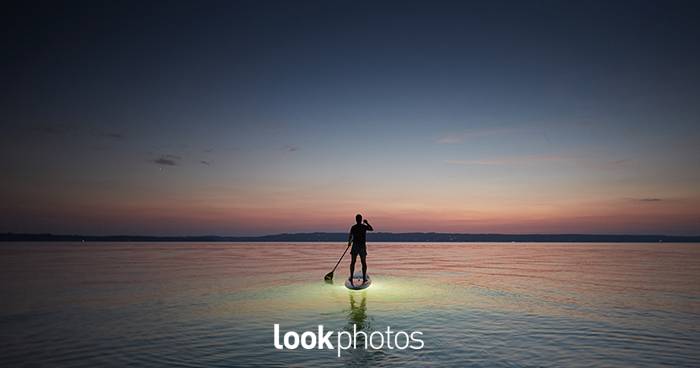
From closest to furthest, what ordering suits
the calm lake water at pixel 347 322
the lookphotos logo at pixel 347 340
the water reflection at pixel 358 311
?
the calm lake water at pixel 347 322 < the lookphotos logo at pixel 347 340 < the water reflection at pixel 358 311

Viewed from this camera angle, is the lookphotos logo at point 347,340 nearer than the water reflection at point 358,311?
Yes

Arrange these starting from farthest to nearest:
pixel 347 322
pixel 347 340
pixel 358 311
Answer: pixel 358 311, pixel 347 322, pixel 347 340

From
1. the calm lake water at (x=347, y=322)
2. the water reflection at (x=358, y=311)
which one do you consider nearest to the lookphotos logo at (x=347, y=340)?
the calm lake water at (x=347, y=322)

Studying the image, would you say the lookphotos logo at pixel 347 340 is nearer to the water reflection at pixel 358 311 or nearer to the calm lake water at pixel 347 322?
the calm lake water at pixel 347 322

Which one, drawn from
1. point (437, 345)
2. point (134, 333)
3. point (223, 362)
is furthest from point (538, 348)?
point (134, 333)

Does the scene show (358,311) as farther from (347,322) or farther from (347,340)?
(347,340)

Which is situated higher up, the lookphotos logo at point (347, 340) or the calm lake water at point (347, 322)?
the lookphotos logo at point (347, 340)

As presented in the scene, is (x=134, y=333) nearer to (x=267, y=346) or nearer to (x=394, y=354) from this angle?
(x=267, y=346)

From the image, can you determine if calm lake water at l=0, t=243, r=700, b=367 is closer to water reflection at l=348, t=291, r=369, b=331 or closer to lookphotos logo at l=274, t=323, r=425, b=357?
water reflection at l=348, t=291, r=369, b=331

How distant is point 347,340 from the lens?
11625 millimetres

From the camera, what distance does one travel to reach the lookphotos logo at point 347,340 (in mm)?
11008

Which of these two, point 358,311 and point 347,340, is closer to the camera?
point 347,340

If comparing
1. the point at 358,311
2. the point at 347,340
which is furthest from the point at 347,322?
the point at 347,340

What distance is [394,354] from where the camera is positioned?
10.3m
